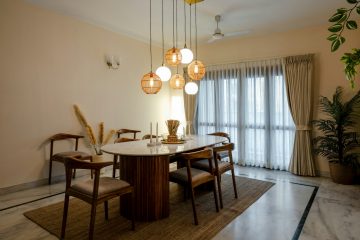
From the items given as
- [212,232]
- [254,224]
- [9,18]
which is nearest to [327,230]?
[254,224]

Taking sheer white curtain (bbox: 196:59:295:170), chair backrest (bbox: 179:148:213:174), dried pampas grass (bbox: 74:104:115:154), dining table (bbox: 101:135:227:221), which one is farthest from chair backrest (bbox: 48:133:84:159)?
sheer white curtain (bbox: 196:59:295:170)

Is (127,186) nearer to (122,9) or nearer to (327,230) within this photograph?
(327,230)

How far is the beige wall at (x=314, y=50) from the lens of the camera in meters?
4.18

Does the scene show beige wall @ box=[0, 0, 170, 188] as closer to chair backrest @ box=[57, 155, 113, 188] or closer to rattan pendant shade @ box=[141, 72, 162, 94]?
rattan pendant shade @ box=[141, 72, 162, 94]

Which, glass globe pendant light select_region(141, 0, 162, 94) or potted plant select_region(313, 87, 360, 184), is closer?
glass globe pendant light select_region(141, 0, 162, 94)

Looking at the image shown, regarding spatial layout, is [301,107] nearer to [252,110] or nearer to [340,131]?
[340,131]

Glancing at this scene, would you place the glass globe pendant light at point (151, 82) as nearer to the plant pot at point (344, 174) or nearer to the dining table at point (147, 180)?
the dining table at point (147, 180)

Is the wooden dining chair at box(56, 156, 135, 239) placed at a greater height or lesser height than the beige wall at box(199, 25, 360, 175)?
lesser

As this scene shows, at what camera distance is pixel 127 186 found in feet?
7.95

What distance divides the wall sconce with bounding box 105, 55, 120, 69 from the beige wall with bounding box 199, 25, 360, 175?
244cm

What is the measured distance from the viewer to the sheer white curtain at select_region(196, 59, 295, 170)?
4699 millimetres

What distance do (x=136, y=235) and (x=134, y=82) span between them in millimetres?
3514

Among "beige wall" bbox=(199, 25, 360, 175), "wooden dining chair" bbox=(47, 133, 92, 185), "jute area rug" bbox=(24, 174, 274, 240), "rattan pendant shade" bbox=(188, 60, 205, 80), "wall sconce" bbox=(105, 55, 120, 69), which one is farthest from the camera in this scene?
"wall sconce" bbox=(105, 55, 120, 69)

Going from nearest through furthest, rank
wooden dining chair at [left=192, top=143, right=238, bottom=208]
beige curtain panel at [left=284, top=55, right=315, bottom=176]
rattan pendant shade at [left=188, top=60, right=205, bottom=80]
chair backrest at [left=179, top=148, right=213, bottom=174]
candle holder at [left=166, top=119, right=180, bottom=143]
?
chair backrest at [left=179, top=148, right=213, bottom=174], wooden dining chair at [left=192, top=143, right=238, bottom=208], rattan pendant shade at [left=188, top=60, right=205, bottom=80], candle holder at [left=166, top=119, right=180, bottom=143], beige curtain panel at [left=284, top=55, right=315, bottom=176]
